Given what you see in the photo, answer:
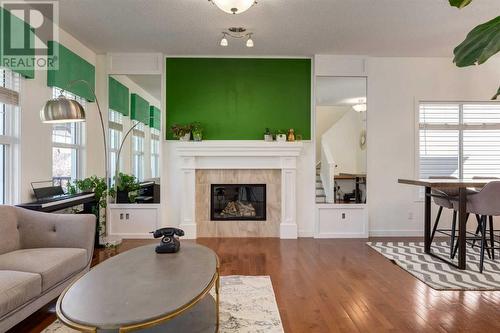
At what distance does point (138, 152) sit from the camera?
17.1 ft

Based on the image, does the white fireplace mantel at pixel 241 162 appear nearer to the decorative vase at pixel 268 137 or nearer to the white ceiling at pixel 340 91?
the decorative vase at pixel 268 137

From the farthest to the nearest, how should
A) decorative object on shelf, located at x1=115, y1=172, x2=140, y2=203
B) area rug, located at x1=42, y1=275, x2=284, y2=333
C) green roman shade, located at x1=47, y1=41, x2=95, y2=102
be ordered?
decorative object on shelf, located at x1=115, y1=172, x2=140, y2=203, green roman shade, located at x1=47, y1=41, x2=95, y2=102, area rug, located at x1=42, y1=275, x2=284, y2=333

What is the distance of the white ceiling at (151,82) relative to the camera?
5.25 m

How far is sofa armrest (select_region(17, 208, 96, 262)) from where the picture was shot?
2.86 meters

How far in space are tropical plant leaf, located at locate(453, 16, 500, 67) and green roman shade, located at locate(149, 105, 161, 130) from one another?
15.0 feet

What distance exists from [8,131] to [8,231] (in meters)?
1.24

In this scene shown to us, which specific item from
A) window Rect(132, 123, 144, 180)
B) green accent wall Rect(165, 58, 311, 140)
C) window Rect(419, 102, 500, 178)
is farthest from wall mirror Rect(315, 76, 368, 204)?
window Rect(132, 123, 144, 180)

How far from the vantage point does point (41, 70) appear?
3820 millimetres

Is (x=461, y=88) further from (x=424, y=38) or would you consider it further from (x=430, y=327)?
(x=430, y=327)

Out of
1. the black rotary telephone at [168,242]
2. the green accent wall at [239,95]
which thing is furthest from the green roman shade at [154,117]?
the black rotary telephone at [168,242]

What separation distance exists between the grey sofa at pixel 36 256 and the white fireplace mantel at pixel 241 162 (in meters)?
2.27

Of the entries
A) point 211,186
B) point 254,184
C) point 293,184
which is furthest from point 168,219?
point 293,184

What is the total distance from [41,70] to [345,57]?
4285mm

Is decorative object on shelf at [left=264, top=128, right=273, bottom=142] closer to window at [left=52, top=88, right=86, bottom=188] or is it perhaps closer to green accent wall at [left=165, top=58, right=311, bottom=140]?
green accent wall at [left=165, top=58, right=311, bottom=140]
